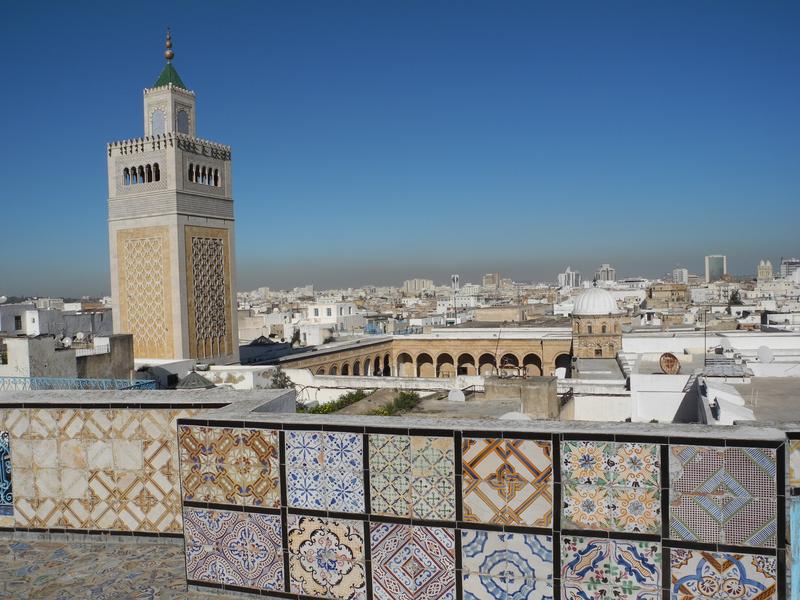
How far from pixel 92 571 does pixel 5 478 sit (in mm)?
824

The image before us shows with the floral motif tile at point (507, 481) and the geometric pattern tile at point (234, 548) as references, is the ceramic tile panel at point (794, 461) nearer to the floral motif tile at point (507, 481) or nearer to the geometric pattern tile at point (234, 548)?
the floral motif tile at point (507, 481)

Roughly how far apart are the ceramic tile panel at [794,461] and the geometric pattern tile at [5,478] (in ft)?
11.0

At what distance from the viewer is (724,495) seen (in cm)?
230

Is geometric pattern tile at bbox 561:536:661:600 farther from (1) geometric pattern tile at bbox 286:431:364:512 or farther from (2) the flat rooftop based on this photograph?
(2) the flat rooftop

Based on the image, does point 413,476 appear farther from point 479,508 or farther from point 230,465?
point 230,465

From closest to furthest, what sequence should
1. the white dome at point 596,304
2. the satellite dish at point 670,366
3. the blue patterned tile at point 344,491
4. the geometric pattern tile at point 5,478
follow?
1. the blue patterned tile at point 344,491
2. the geometric pattern tile at point 5,478
3. the satellite dish at point 670,366
4. the white dome at point 596,304

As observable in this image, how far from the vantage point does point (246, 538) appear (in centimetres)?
287

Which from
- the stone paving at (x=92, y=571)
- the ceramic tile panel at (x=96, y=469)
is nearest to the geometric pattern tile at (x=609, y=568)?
the stone paving at (x=92, y=571)

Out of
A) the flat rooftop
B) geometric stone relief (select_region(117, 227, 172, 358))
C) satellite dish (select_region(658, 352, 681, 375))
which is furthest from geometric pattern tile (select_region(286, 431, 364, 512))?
geometric stone relief (select_region(117, 227, 172, 358))

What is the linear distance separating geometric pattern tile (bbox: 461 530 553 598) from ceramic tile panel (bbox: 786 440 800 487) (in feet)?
2.63

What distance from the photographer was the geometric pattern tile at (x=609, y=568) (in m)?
2.38

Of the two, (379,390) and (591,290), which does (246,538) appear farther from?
(591,290)

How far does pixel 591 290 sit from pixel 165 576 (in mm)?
20456

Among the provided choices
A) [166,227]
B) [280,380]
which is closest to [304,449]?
[280,380]
